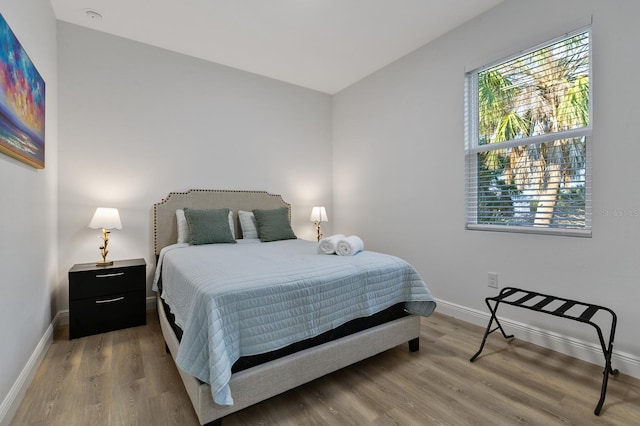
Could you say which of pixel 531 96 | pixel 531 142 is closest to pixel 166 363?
pixel 531 142

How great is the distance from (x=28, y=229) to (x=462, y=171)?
3.36m

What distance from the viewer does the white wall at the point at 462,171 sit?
1957 mm

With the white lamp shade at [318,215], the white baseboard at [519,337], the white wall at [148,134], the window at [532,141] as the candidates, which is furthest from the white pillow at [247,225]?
the window at [532,141]

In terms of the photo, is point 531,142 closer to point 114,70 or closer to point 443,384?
point 443,384

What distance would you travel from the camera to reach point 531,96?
2438 mm

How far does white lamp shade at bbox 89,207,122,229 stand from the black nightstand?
1.16ft

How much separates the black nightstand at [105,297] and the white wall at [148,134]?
480 mm

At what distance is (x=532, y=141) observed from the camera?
2395mm

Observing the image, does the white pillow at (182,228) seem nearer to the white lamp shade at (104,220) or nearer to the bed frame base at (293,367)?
the white lamp shade at (104,220)

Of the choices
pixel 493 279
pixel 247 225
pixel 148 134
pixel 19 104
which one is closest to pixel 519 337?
pixel 493 279

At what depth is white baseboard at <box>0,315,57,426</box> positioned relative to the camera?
1523 millimetres

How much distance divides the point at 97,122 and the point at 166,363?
2.37 meters

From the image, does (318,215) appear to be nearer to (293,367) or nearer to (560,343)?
(293,367)

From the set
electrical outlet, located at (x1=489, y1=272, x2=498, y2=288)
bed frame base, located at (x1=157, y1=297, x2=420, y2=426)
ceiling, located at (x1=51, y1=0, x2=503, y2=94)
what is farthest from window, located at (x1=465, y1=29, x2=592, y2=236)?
bed frame base, located at (x1=157, y1=297, x2=420, y2=426)
